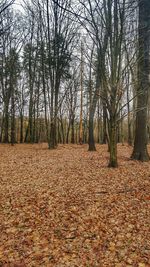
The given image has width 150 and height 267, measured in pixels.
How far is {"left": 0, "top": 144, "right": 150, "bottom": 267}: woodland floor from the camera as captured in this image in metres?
3.17

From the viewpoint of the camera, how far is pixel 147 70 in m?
8.98

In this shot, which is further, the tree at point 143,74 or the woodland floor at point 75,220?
the tree at point 143,74

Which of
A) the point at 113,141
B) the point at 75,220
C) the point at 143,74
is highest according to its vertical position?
the point at 143,74

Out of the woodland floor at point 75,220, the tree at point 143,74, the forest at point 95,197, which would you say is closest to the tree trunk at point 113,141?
the forest at point 95,197

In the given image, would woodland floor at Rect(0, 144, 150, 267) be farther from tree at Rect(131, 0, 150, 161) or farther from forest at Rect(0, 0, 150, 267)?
tree at Rect(131, 0, 150, 161)

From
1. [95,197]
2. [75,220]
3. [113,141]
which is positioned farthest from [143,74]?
[75,220]

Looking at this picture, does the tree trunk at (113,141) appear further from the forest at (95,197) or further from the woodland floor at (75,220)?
the woodland floor at (75,220)

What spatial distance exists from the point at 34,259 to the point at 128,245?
1.53m

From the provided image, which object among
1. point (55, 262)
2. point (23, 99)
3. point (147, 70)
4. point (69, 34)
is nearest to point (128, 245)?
point (55, 262)

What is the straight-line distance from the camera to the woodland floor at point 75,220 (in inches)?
125

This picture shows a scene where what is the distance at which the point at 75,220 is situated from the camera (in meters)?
4.16

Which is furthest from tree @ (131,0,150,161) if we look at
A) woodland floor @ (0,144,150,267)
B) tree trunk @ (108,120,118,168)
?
woodland floor @ (0,144,150,267)

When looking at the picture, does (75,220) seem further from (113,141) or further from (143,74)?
(143,74)

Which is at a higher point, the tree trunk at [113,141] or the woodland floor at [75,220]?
the tree trunk at [113,141]
